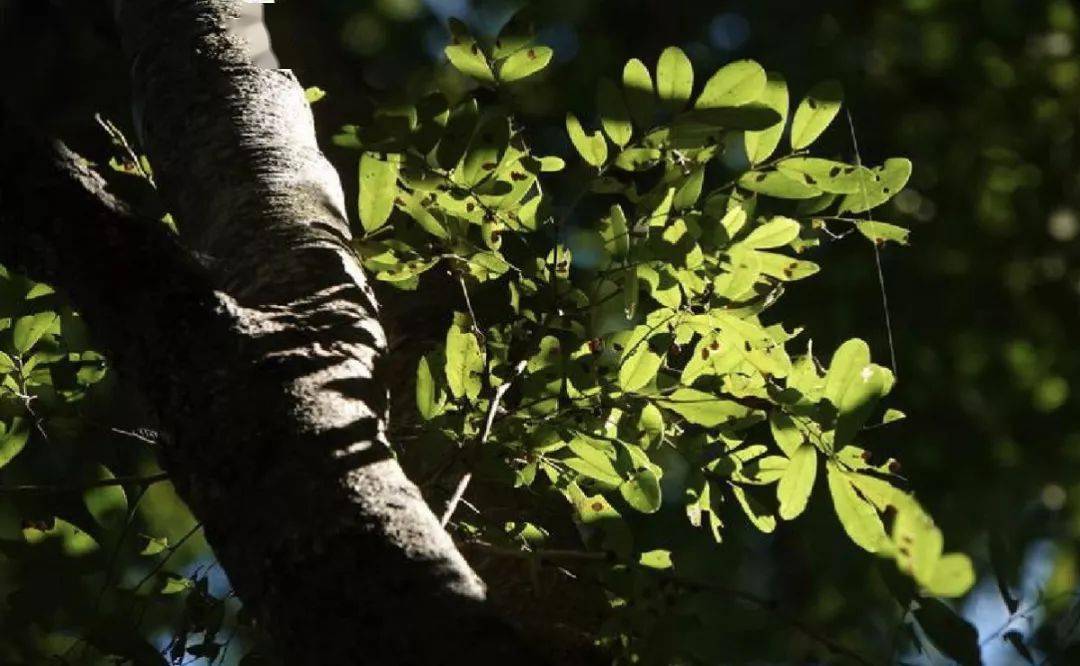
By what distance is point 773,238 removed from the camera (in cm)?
100

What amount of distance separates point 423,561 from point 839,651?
29cm

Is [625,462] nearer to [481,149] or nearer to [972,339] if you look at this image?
[481,149]

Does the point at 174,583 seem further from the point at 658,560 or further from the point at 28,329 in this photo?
the point at 658,560

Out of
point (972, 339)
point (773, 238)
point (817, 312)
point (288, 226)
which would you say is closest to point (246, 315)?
point (288, 226)

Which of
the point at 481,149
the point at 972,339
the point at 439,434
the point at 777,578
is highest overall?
the point at 481,149

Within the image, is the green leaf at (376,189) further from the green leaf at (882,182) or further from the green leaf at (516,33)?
the green leaf at (882,182)

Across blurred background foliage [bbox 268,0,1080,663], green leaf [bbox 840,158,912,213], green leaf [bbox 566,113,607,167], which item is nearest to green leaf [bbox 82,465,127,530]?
green leaf [bbox 566,113,607,167]

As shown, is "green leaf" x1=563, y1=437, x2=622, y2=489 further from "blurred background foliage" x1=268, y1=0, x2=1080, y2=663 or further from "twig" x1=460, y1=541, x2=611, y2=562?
"blurred background foliage" x1=268, y1=0, x2=1080, y2=663

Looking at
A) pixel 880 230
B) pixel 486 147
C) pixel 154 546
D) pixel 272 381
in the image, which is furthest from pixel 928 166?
pixel 272 381

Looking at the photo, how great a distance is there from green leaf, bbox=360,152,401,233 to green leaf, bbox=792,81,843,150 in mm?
367

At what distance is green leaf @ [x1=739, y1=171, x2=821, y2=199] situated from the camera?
3.30 feet

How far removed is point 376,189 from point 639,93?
0.27m

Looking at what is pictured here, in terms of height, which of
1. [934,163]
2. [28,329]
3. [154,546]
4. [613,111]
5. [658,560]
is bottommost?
[934,163]

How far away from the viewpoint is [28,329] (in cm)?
119
